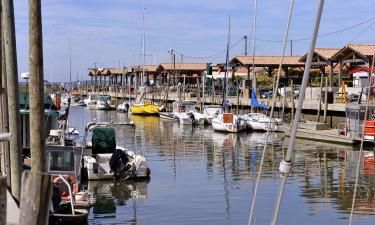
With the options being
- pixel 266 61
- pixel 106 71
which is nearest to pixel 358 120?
pixel 266 61

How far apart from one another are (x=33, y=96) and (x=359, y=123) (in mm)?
30650

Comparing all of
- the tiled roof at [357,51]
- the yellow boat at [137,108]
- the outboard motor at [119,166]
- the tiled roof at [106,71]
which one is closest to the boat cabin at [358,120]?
the tiled roof at [357,51]

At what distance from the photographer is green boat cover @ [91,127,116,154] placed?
25.3 meters

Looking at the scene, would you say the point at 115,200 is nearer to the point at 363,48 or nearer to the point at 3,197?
the point at 3,197

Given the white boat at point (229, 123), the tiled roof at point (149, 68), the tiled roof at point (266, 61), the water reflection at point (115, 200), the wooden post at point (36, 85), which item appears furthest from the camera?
the tiled roof at point (149, 68)

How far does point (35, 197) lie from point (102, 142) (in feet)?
64.5

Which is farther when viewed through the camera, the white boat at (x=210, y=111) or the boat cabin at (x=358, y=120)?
the white boat at (x=210, y=111)

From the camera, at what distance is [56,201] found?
1498cm

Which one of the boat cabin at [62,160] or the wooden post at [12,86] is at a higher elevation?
the wooden post at [12,86]

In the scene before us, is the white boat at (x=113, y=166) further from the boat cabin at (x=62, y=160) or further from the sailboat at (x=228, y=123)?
the sailboat at (x=228, y=123)

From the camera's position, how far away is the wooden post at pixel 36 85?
8312mm

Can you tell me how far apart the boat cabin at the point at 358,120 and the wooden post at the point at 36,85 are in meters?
28.9

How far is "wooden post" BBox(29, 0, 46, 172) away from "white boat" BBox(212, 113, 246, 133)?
4022 cm

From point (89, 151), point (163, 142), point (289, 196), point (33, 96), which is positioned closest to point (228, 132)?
point (163, 142)
